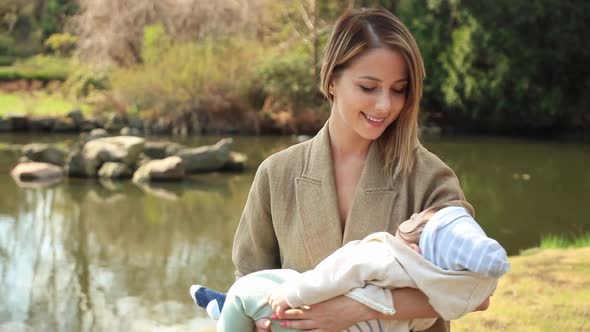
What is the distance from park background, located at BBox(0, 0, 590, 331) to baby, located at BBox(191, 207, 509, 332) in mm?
2662

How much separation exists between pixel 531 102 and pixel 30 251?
12.9 meters

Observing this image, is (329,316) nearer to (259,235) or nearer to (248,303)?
(248,303)

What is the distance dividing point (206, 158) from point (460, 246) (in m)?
10.7

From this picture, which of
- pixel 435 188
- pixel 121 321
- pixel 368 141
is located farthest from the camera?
pixel 121 321

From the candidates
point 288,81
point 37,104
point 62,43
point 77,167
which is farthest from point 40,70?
point 77,167

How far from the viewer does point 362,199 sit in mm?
1870

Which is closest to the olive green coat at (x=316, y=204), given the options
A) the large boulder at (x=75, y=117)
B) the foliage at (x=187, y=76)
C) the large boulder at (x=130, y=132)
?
the large boulder at (x=130, y=132)

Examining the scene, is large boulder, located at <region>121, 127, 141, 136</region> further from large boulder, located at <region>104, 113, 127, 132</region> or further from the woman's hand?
the woman's hand

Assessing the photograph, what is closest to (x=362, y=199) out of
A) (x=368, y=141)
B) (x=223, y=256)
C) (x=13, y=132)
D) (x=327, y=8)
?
(x=368, y=141)

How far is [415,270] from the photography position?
5.13ft

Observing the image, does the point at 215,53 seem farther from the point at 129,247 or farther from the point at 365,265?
the point at 365,265

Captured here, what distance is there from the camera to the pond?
5.82m

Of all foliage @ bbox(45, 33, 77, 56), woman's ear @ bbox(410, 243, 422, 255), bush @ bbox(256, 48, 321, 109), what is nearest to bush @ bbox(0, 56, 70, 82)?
foliage @ bbox(45, 33, 77, 56)

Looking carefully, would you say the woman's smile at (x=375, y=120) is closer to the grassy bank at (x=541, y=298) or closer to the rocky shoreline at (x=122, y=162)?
the grassy bank at (x=541, y=298)
